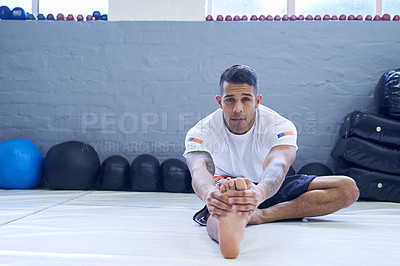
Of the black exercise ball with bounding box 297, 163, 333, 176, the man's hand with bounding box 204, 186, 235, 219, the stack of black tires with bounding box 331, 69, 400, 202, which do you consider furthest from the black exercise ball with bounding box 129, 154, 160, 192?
the man's hand with bounding box 204, 186, 235, 219

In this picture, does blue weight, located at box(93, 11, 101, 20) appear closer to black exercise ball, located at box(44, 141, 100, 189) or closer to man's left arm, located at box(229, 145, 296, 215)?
black exercise ball, located at box(44, 141, 100, 189)

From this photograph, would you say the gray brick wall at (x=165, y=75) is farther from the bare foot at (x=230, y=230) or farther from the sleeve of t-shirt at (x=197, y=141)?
the bare foot at (x=230, y=230)

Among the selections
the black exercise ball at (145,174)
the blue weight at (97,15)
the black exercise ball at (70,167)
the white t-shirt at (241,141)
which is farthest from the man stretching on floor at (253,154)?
the blue weight at (97,15)

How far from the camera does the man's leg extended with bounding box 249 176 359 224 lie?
255cm

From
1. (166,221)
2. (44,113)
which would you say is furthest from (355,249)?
(44,113)

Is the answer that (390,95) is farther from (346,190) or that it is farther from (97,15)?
(97,15)

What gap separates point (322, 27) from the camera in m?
4.75

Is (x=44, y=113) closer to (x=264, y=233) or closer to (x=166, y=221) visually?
(x=166, y=221)

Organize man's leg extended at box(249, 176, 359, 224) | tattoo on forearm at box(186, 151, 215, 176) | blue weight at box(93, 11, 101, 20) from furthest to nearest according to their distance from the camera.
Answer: blue weight at box(93, 11, 101, 20) < man's leg extended at box(249, 176, 359, 224) < tattoo on forearm at box(186, 151, 215, 176)

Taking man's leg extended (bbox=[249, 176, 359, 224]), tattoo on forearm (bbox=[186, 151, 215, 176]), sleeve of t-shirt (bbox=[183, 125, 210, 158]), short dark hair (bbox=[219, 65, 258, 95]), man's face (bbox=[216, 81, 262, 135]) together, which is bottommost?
man's leg extended (bbox=[249, 176, 359, 224])

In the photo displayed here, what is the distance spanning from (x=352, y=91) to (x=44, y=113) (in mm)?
3912

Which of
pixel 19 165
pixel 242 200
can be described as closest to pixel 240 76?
pixel 242 200

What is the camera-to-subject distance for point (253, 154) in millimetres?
2629

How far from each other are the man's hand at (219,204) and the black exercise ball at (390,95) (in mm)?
3028
